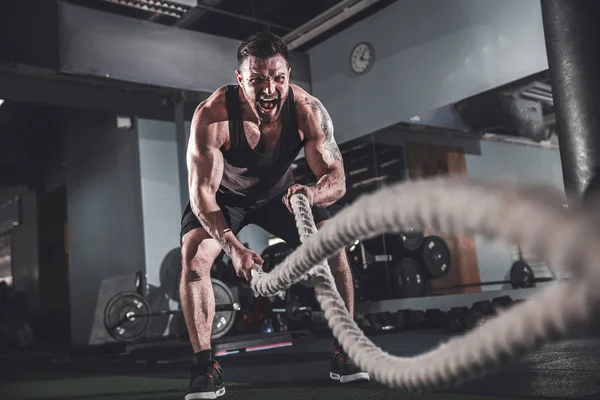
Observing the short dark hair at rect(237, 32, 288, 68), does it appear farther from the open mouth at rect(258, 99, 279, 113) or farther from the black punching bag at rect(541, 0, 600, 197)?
the black punching bag at rect(541, 0, 600, 197)

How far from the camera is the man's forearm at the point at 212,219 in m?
1.88

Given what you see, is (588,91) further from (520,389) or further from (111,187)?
(111,187)

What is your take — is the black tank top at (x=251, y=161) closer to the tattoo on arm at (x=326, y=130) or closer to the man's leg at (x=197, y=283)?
the tattoo on arm at (x=326, y=130)

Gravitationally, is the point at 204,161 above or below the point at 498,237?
above

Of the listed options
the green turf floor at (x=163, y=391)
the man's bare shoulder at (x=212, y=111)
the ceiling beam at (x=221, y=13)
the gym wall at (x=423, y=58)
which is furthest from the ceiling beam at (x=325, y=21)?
the green turf floor at (x=163, y=391)

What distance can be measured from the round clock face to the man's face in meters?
4.21

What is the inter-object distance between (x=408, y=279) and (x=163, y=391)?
11.4ft

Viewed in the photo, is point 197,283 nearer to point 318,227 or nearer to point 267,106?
point 318,227

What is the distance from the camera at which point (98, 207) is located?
7531 millimetres

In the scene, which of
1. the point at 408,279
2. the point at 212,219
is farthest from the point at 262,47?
the point at 408,279

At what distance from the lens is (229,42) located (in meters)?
6.12

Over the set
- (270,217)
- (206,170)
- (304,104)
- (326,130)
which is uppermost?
(304,104)

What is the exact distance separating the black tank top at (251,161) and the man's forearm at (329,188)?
20cm

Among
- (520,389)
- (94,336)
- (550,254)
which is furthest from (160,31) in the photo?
(550,254)
